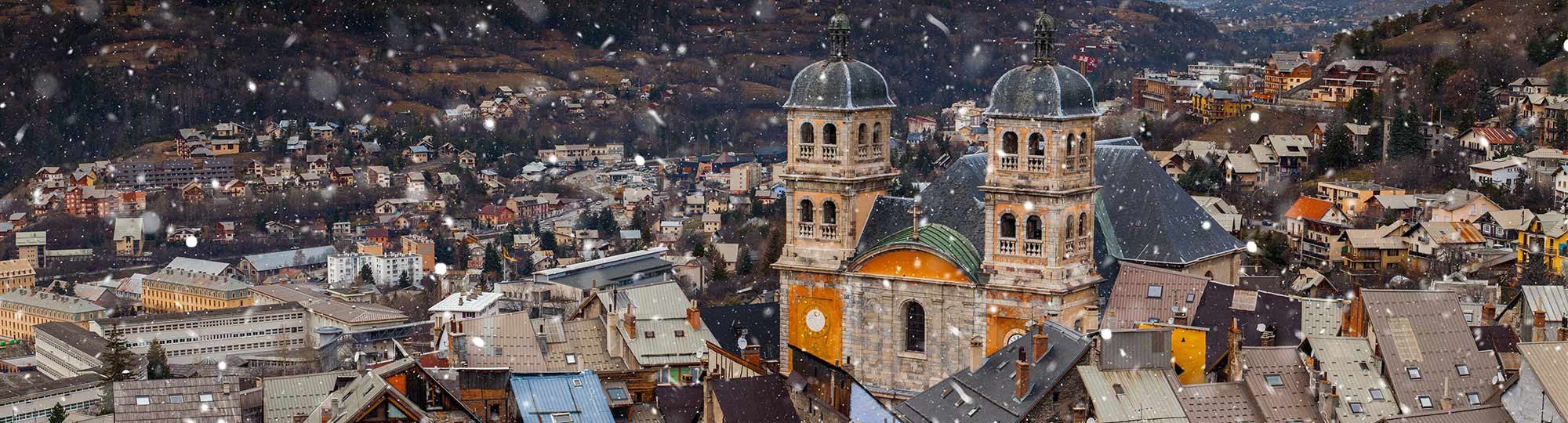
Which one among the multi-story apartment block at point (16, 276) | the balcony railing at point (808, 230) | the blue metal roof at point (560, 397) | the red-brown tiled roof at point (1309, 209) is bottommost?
the multi-story apartment block at point (16, 276)

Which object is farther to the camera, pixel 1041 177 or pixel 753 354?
pixel 753 354

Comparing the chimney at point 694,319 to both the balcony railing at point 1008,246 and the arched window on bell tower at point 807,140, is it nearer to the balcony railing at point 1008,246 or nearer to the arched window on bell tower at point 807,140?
the arched window on bell tower at point 807,140

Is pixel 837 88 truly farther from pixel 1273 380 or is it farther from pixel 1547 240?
pixel 1547 240

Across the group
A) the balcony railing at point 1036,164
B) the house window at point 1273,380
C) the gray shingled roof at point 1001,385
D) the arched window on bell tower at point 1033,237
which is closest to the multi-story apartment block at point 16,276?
the arched window on bell tower at point 1033,237

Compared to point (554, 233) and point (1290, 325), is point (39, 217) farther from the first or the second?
point (1290, 325)

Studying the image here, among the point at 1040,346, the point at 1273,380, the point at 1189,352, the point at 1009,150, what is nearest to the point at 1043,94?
the point at 1009,150

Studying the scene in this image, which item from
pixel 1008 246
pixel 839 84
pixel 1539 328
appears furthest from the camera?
pixel 839 84

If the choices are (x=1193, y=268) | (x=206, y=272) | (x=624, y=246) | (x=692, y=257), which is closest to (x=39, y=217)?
(x=206, y=272)
